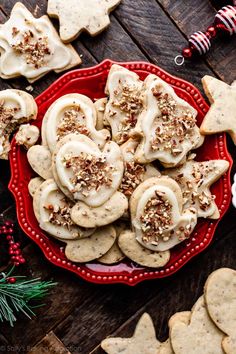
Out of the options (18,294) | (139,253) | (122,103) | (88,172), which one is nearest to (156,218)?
(139,253)

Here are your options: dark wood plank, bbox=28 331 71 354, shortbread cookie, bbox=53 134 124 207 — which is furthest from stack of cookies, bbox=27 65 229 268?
dark wood plank, bbox=28 331 71 354

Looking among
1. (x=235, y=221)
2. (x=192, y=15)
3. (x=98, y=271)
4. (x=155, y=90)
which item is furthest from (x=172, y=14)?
(x=98, y=271)

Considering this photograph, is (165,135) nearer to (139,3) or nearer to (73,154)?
(73,154)

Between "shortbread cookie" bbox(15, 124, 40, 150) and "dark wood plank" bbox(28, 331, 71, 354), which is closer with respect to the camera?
"shortbread cookie" bbox(15, 124, 40, 150)

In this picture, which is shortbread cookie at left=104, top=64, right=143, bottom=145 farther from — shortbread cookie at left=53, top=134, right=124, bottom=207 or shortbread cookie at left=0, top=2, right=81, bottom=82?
shortbread cookie at left=0, top=2, right=81, bottom=82

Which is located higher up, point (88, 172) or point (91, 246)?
point (88, 172)

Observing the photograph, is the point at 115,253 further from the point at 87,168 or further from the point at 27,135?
the point at 27,135
